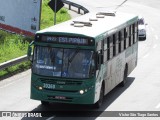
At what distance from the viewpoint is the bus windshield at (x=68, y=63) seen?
63.4ft

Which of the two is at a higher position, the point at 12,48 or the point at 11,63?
the point at 11,63

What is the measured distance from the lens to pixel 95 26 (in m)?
21.3

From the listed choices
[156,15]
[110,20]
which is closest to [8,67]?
[110,20]

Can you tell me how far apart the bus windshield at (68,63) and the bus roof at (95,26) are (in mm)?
635

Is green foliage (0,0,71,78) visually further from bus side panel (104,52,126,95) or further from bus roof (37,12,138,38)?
bus side panel (104,52,126,95)

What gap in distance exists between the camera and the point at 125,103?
21.7 meters

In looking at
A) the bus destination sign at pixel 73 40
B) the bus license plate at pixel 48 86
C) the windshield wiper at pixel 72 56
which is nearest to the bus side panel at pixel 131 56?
the bus destination sign at pixel 73 40

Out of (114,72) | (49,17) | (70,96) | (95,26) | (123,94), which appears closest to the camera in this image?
(70,96)

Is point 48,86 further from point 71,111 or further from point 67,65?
point 71,111

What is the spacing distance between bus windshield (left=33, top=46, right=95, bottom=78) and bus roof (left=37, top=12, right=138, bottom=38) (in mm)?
635

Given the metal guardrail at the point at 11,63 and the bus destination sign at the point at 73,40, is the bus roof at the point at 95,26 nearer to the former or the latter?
the bus destination sign at the point at 73,40

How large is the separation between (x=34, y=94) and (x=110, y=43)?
3814mm

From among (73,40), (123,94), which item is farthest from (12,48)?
(73,40)

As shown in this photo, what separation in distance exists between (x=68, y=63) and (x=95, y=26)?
2.51 m
